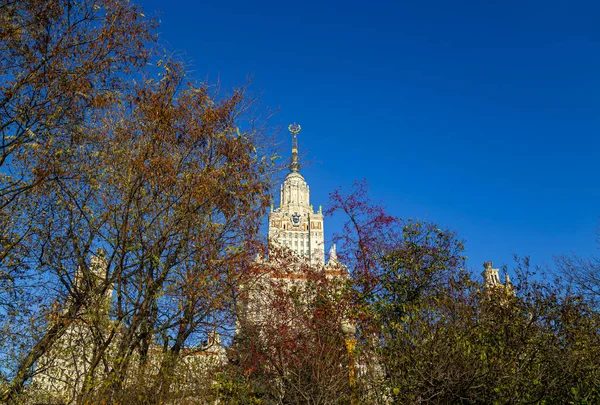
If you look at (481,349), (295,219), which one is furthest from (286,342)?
(295,219)

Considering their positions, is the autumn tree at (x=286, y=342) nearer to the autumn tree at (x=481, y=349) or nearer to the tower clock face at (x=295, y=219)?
the autumn tree at (x=481, y=349)

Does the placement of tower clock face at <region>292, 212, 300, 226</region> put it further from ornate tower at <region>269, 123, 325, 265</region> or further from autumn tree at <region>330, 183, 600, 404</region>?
autumn tree at <region>330, 183, 600, 404</region>

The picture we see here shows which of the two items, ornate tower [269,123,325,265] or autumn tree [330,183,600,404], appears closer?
autumn tree [330,183,600,404]

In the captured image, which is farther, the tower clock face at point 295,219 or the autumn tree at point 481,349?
the tower clock face at point 295,219

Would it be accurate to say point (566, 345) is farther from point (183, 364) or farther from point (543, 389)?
point (183, 364)

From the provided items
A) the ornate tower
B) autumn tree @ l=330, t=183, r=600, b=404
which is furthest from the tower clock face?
autumn tree @ l=330, t=183, r=600, b=404

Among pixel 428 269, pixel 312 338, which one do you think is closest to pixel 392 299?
pixel 428 269

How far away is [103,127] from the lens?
10.8m

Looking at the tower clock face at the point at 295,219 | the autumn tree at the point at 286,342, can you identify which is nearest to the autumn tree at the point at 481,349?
the autumn tree at the point at 286,342

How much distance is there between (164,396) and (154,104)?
24.7ft

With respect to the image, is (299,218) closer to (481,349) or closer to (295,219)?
(295,219)

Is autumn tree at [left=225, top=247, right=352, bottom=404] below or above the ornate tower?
below

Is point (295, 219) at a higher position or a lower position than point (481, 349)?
higher

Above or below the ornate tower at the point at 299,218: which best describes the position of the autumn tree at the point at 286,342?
below
